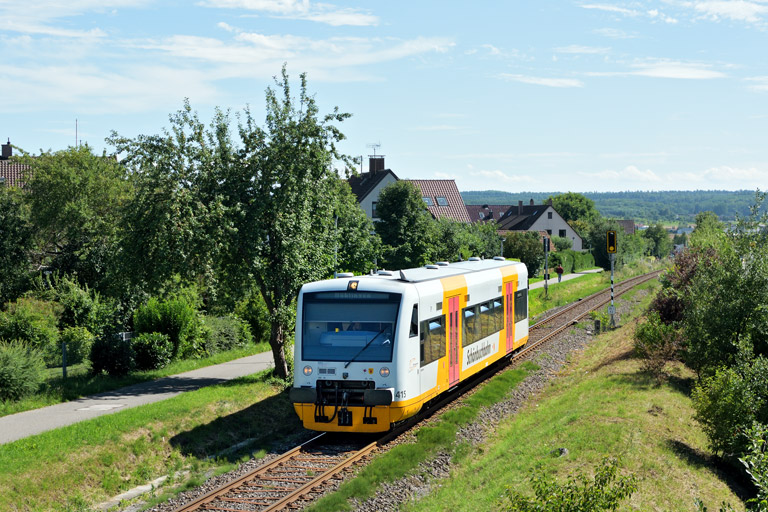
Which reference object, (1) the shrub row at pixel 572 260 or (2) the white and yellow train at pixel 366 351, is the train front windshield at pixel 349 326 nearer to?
(2) the white and yellow train at pixel 366 351

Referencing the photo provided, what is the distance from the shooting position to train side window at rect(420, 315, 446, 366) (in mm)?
15117

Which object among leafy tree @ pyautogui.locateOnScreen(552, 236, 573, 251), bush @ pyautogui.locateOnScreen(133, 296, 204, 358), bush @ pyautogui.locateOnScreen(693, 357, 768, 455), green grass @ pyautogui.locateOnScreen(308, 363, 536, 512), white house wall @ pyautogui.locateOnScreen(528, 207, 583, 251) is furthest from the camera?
white house wall @ pyautogui.locateOnScreen(528, 207, 583, 251)

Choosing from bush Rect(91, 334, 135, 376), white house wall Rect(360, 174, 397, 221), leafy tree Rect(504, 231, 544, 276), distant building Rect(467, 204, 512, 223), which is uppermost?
white house wall Rect(360, 174, 397, 221)

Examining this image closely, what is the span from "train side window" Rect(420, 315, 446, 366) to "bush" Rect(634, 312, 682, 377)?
7115 mm

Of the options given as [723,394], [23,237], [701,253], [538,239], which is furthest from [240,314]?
[538,239]

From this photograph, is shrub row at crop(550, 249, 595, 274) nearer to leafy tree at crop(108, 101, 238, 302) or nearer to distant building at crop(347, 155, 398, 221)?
distant building at crop(347, 155, 398, 221)

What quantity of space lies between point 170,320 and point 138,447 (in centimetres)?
1048

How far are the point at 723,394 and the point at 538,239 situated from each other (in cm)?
4897

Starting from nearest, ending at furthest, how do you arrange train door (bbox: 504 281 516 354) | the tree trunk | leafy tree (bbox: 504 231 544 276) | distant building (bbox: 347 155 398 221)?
the tree trunk → train door (bbox: 504 281 516 354) → leafy tree (bbox: 504 231 544 276) → distant building (bbox: 347 155 398 221)

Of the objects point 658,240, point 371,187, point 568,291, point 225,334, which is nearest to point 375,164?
point 371,187

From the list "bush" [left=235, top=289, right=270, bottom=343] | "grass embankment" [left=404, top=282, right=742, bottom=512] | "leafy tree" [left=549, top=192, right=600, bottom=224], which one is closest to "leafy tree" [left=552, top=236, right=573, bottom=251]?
"leafy tree" [left=549, top=192, right=600, bottom=224]

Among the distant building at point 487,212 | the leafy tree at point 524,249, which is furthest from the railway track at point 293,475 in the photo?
the distant building at point 487,212

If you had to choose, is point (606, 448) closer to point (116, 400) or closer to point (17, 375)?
point (116, 400)

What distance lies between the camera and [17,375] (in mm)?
16812
